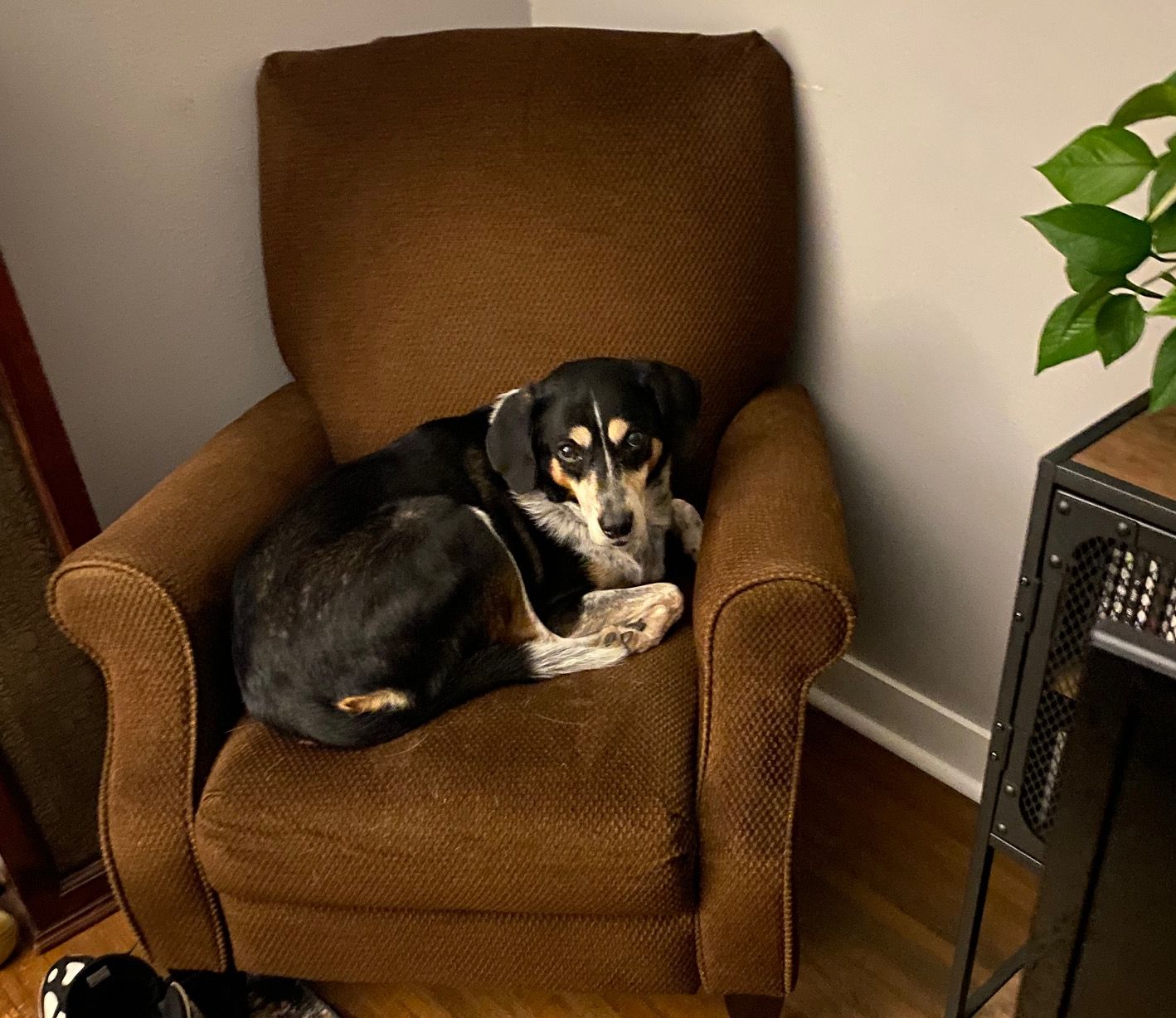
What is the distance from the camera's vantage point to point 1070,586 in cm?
110

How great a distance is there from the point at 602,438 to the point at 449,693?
1.44ft

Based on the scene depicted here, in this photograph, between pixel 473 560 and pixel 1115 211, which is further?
pixel 473 560

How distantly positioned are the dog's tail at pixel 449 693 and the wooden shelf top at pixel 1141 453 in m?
0.74

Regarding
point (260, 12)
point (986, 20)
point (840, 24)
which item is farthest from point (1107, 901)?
point (260, 12)

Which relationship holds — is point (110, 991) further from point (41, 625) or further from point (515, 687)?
point (515, 687)

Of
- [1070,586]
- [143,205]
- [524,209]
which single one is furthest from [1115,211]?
[143,205]

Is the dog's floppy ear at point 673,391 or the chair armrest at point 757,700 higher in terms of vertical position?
the dog's floppy ear at point 673,391

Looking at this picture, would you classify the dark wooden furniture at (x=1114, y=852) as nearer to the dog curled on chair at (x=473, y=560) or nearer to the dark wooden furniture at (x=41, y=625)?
the dog curled on chair at (x=473, y=560)

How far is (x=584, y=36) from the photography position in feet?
6.10

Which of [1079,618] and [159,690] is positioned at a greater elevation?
[1079,618]

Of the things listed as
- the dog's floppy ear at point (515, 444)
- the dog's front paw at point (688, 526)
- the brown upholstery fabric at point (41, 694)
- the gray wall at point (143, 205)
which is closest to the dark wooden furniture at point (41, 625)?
the brown upholstery fabric at point (41, 694)

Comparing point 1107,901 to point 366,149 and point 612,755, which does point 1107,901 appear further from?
point 366,149

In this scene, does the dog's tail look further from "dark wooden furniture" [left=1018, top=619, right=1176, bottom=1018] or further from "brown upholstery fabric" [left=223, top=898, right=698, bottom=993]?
"dark wooden furniture" [left=1018, top=619, right=1176, bottom=1018]

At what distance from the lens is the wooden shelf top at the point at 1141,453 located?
1.02 metres
